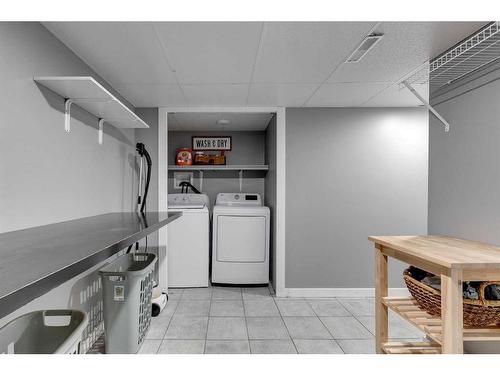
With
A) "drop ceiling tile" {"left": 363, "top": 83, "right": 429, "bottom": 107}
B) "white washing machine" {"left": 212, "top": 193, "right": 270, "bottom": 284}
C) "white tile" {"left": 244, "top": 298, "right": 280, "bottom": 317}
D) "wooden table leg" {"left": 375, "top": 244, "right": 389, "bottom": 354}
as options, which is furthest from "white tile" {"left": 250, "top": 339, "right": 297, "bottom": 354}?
"drop ceiling tile" {"left": 363, "top": 83, "right": 429, "bottom": 107}

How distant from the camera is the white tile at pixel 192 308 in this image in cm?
317

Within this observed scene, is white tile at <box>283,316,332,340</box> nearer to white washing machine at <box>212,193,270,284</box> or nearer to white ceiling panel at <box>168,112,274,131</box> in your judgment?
white washing machine at <box>212,193,270,284</box>

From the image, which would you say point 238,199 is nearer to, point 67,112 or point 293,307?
point 293,307

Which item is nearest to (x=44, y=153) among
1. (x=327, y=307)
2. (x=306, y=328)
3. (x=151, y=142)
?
(x=151, y=142)

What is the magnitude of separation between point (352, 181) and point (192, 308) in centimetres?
228

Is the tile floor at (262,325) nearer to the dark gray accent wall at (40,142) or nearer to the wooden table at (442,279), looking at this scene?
the wooden table at (442,279)

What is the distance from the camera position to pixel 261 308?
3.32m

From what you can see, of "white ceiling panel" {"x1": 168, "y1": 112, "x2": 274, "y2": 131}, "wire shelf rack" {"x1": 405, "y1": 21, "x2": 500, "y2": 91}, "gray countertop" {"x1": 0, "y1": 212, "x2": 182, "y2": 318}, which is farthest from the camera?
"white ceiling panel" {"x1": 168, "y1": 112, "x2": 274, "y2": 131}

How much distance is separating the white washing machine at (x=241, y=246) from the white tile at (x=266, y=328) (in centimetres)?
101

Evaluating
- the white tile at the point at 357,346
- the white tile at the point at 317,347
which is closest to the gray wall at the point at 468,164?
the white tile at the point at 357,346

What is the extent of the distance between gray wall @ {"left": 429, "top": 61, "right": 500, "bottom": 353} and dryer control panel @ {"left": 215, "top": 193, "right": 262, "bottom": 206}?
255 cm

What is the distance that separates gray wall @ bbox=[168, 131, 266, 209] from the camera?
4863mm
